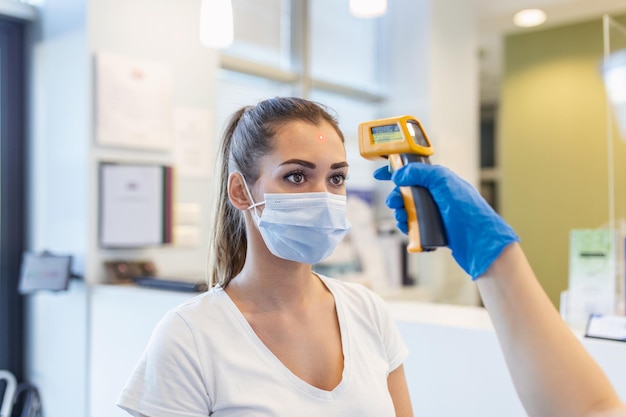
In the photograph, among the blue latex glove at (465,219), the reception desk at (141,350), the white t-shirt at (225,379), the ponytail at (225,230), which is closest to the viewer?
the blue latex glove at (465,219)

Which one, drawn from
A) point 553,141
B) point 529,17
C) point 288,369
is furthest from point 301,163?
point 553,141

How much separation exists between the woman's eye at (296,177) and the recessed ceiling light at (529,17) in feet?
10.3

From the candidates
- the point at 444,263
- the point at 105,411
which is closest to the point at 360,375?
the point at 105,411

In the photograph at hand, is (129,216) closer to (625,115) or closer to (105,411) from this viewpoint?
(105,411)

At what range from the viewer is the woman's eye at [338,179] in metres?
1.33

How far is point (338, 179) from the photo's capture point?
134 centimetres

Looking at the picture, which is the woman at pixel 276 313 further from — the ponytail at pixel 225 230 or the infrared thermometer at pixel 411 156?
the infrared thermometer at pixel 411 156

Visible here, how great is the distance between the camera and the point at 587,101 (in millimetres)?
4293

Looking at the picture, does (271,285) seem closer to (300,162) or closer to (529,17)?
(300,162)

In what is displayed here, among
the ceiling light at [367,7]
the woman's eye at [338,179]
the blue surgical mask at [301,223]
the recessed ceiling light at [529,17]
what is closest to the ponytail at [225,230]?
the blue surgical mask at [301,223]

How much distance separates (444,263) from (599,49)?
185 cm

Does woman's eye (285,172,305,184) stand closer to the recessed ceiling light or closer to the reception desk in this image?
the reception desk

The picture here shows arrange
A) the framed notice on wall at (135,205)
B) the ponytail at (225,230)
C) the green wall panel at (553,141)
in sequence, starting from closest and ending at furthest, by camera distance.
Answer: the ponytail at (225,230), the framed notice on wall at (135,205), the green wall panel at (553,141)

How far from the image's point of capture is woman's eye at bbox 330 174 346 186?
4.35 feet
